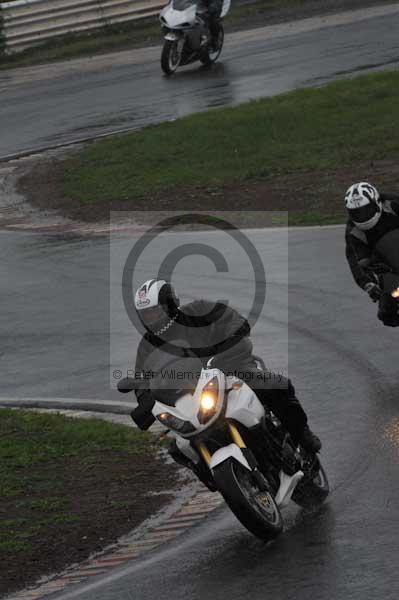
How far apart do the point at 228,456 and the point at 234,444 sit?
14 centimetres

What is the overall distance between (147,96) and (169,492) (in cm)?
1889

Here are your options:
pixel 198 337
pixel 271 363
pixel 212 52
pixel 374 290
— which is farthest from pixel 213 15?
pixel 198 337

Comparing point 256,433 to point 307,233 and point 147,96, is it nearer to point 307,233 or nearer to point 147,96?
point 307,233

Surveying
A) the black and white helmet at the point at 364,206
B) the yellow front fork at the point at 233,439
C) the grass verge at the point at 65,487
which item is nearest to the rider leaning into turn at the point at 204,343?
the yellow front fork at the point at 233,439

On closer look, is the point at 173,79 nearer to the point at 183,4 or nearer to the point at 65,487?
the point at 183,4

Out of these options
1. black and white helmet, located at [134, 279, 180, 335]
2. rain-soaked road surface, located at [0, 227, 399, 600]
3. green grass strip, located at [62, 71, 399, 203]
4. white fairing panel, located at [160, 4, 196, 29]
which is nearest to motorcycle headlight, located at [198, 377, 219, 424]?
black and white helmet, located at [134, 279, 180, 335]

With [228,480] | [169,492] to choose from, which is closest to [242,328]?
[228,480]

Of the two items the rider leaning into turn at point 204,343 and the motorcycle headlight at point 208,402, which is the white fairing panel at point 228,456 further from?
the rider leaning into turn at point 204,343

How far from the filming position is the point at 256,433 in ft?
26.1

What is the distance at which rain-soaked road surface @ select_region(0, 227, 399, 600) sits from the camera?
7.41 m

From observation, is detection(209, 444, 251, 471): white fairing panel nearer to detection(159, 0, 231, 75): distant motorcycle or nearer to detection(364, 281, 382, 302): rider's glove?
detection(364, 281, 382, 302): rider's glove

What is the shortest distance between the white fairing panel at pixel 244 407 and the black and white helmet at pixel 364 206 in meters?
3.83

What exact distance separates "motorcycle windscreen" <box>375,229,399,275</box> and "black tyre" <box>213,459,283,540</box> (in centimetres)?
415

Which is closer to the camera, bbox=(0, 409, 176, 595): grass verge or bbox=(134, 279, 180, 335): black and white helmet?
bbox=(134, 279, 180, 335): black and white helmet
